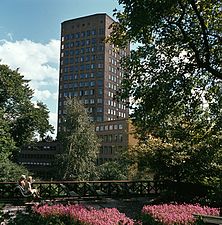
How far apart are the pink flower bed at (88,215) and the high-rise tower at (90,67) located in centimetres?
10775

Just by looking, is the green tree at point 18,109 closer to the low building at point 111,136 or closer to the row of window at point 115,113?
the low building at point 111,136

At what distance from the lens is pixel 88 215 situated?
340 inches

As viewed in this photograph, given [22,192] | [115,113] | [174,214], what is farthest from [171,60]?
[115,113]

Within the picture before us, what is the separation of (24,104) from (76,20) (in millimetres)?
94194

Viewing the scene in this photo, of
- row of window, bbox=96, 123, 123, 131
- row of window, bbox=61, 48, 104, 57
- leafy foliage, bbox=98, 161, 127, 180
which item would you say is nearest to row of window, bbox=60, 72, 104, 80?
row of window, bbox=61, 48, 104, 57

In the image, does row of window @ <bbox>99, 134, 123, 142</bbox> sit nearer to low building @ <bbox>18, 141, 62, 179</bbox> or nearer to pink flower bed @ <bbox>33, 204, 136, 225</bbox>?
low building @ <bbox>18, 141, 62, 179</bbox>

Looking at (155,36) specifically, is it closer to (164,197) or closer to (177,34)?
(177,34)

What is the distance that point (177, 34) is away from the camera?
1305 cm

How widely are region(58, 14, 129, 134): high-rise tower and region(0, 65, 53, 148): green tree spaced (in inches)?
3031

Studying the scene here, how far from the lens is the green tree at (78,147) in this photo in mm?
51219

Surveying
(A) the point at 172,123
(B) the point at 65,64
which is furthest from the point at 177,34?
(B) the point at 65,64

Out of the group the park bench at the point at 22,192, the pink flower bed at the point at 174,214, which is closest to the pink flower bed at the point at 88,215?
the pink flower bed at the point at 174,214

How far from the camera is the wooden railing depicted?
17297 millimetres

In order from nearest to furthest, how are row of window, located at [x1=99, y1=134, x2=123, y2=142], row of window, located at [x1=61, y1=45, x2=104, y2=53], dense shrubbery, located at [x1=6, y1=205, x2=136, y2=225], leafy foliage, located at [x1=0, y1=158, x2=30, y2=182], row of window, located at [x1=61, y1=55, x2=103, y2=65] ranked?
dense shrubbery, located at [x1=6, y1=205, x2=136, y2=225] → leafy foliage, located at [x1=0, y1=158, x2=30, y2=182] → row of window, located at [x1=99, y1=134, x2=123, y2=142] → row of window, located at [x1=61, y1=45, x2=104, y2=53] → row of window, located at [x1=61, y1=55, x2=103, y2=65]
